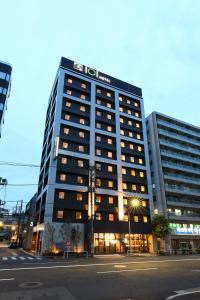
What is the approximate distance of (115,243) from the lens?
43.7 m

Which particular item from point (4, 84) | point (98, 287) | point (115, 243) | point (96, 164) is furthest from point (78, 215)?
point (4, 84)

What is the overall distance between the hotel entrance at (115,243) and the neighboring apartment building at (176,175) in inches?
338

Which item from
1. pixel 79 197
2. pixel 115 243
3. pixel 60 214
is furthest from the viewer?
pixel 115 243

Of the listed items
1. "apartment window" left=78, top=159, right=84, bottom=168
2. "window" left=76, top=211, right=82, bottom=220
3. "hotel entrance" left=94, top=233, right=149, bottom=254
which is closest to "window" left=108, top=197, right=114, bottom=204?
"hotel entrance" left=94, top=233, right=149, bottom=254

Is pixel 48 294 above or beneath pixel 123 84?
beneath

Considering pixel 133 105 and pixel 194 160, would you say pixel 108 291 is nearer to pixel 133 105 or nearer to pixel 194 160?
pixel 133 105

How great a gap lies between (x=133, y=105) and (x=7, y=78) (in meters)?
34.0

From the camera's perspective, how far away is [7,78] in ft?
194

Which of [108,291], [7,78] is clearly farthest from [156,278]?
[7,78]

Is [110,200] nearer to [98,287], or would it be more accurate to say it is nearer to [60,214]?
[60,214]

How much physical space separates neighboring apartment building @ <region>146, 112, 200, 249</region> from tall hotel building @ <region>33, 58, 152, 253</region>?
4338 millimetres

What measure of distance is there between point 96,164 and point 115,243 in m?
16.0

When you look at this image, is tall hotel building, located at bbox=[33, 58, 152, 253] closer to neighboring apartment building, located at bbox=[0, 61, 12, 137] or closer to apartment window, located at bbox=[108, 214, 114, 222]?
apartment window, located at bbox=[108, 214, 114, 222]

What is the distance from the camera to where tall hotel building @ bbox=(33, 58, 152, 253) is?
41.7m
